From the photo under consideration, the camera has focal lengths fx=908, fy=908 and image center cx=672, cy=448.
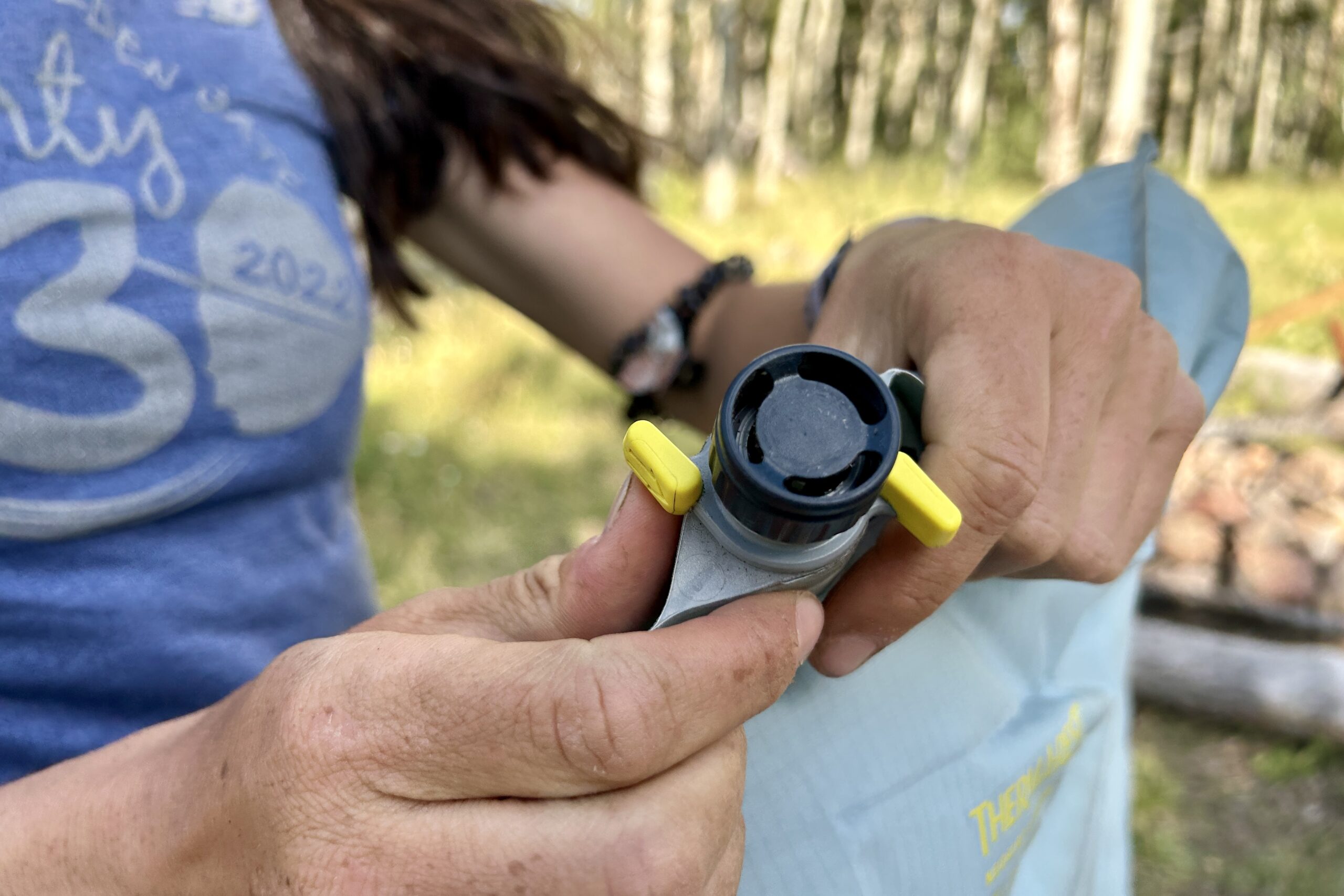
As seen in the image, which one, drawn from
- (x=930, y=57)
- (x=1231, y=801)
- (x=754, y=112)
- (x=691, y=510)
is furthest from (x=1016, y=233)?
(x=930, y=57)

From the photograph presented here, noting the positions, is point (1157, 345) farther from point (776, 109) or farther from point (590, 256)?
point (776, 109)

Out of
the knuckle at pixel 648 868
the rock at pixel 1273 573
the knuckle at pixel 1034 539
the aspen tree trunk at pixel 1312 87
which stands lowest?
the aspen tree trunk at pixel 1312 87

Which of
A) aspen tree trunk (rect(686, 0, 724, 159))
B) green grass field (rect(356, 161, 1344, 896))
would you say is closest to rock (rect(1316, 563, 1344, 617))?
green grass field (rect(356, 161, 1344, 896))

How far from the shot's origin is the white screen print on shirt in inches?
28.7

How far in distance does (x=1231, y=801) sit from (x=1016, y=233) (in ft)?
6.48

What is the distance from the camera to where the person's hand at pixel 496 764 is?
1.48 ft

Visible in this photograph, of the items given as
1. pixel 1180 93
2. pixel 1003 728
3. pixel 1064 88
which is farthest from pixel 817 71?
pixel 1003 728

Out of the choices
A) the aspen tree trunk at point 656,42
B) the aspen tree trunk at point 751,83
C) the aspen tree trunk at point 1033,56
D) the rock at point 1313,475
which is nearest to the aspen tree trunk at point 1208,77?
the aspen tree trunk at point 1033,56

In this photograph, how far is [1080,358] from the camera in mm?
655

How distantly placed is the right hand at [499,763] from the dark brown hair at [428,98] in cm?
72

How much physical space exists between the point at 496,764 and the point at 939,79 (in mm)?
16203

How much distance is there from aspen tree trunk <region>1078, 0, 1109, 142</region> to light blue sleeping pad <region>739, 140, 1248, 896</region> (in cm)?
1259

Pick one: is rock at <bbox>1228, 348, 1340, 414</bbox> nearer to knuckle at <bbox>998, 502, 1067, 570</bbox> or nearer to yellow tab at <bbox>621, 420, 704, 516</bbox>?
knuckle at <bbox>998, 502, 1067, 570</bbox>

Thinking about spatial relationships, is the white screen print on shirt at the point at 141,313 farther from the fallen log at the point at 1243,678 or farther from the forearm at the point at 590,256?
the fallen log at the point at 1243,678
